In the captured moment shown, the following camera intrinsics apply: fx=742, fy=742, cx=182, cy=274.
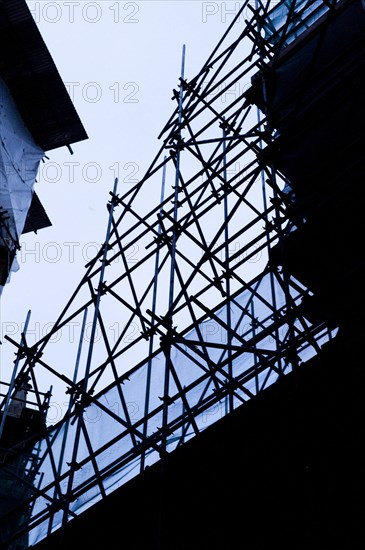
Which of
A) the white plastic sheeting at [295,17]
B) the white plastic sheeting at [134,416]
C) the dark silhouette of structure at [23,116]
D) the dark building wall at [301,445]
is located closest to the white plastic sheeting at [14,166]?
the dark silhouette of structure at [23,116]

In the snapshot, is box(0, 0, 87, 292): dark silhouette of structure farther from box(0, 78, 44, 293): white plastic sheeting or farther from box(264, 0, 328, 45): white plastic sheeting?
box(264, 0, 328, 45): white plastic sheeting

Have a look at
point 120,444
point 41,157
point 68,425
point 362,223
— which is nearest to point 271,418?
point 362,223

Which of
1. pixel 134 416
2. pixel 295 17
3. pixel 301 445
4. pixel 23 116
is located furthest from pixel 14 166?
pixel 301 445

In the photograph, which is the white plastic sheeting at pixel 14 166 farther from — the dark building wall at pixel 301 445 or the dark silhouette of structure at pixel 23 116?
the dark building wall at pixel 301 445

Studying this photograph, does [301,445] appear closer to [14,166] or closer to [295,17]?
[295,17]

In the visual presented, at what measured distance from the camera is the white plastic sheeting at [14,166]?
14.4m

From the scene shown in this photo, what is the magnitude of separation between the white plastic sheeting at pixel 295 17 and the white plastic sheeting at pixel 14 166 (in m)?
6.09

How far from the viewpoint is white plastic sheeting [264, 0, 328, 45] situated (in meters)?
9.74

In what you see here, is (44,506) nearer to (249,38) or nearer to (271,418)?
(271,418)

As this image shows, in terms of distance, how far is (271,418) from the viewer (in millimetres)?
6199

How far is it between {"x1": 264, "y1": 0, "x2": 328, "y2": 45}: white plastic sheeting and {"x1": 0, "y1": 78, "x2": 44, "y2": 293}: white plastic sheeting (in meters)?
6.09

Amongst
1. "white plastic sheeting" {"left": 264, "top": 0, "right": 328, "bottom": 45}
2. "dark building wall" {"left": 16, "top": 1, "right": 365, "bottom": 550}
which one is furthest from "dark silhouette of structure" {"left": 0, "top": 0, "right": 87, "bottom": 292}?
"dark building wall" {"left": 16, "top": 1, "right": 365, "bottom": 550}

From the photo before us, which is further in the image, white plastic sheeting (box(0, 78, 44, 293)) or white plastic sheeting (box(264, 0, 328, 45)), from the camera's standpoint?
white plastic sheeting (box(0, 78, 44, 293))

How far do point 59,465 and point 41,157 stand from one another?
386 inches
